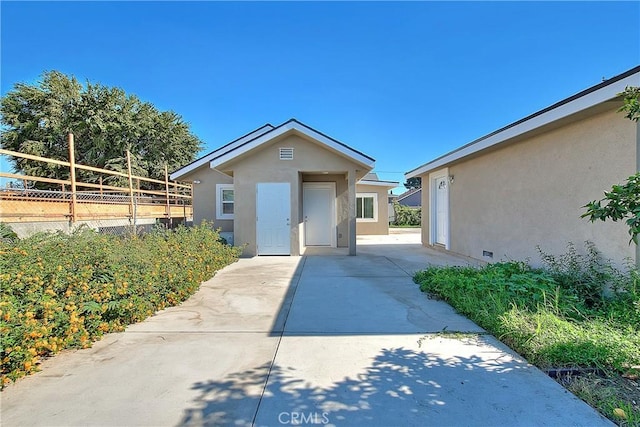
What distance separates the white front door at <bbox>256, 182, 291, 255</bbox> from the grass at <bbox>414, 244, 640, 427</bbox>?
5.25 metres

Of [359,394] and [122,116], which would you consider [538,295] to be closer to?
[359,394]

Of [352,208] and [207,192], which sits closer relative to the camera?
[352,208]

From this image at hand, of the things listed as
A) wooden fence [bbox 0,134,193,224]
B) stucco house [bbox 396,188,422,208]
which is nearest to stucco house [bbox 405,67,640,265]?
wooden fence [bbox 0,134,193,224]

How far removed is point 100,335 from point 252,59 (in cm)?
1024

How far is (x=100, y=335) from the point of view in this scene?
12.0 ft

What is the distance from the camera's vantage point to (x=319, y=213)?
12.8m

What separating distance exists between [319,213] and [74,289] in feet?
31.6

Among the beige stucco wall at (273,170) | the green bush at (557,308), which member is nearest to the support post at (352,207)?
the beige stucco wall at (273,170)

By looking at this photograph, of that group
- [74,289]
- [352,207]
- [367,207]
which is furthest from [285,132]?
[367,207]

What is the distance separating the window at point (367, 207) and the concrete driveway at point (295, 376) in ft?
42.9

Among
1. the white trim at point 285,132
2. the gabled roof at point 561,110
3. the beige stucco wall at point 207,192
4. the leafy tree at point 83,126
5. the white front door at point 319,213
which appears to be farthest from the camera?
the leafy tree at point 83,126

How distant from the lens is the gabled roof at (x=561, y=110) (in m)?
4.31

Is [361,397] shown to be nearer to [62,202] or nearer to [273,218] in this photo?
[273,218]

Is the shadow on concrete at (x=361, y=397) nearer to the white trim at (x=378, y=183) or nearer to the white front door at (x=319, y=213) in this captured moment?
the white front door at (x=319, y=213)
